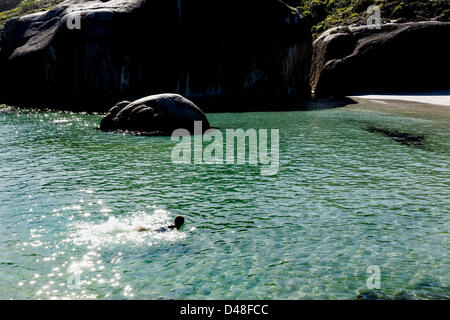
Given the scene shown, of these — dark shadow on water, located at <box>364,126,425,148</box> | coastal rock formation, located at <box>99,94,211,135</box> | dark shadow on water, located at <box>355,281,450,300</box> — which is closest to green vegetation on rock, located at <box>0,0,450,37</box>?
dark shadow on water, located at <box>364,126,425,148</box>

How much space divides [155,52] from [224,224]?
35443mm

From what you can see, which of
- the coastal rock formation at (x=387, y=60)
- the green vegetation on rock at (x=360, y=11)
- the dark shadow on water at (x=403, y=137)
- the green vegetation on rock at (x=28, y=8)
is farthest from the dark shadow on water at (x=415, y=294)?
the green vegetation on rock at (x=28, y=8)

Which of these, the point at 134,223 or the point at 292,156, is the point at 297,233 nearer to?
the point at 134,223

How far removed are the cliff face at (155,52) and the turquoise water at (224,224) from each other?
21.9 metres

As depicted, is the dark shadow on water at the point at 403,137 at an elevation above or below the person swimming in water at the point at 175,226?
above

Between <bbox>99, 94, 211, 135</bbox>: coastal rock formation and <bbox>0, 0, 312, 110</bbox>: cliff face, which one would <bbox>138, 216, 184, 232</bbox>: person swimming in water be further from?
<bbox>0, 0, 312, 110</bbox>: cliff face

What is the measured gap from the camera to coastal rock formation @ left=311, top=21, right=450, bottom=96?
168 ft

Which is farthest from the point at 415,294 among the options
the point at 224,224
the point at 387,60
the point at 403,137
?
the point at 387,60

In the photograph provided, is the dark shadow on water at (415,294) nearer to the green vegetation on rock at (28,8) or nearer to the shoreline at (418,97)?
the shoreline at (418,97)

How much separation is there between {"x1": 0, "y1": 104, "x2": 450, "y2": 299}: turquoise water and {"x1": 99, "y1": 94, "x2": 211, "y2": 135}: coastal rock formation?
518 cm

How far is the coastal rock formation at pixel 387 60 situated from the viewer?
2016 inches

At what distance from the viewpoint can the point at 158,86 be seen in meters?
43.5

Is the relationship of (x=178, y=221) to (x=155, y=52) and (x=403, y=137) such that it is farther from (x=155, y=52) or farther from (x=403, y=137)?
(x=155, y=52)
